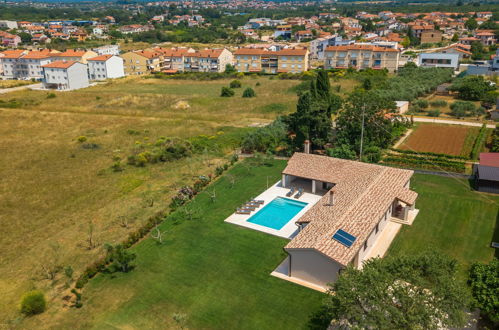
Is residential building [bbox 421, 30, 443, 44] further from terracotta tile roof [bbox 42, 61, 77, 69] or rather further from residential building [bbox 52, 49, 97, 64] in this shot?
terracotta tile roof [bbox 42, 61, 77, 69]

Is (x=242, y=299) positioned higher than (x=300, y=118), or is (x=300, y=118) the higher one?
(x=300, y=118)

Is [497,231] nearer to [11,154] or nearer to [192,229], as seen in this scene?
[192,229]

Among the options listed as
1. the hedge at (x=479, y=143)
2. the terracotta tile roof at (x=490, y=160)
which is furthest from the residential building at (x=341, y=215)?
the hedge at (x=479, y=143)

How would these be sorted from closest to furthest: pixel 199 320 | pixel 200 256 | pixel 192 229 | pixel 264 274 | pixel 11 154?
pixel 199 320
pixel 264 274
pixel 200 256
pixel 192 229
pixel 11 154

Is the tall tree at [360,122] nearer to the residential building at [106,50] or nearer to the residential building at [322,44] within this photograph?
the residential building at [322,44]

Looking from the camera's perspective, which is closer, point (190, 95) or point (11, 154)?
point (11, 154)

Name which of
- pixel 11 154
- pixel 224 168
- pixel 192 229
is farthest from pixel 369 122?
pixel 11 154

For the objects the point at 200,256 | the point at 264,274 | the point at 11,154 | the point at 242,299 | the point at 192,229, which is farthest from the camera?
the point at 11,154

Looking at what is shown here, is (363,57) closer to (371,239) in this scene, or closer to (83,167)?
(83,167)
